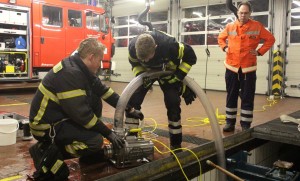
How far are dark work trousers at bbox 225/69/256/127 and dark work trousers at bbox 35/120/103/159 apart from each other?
2.34 m

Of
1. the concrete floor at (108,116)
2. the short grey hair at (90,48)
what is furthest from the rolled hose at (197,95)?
the short grey hair at (90,48)

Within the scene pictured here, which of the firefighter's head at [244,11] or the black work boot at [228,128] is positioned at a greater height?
the firefighter's head at [244,11]

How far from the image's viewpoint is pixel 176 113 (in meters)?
3.47

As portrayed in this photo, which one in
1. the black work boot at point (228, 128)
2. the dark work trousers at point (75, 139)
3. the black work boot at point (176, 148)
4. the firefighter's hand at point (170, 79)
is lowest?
the black work boot at point (176, 148)

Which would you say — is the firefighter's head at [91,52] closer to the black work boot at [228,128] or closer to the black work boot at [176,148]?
the black work boot at [176,148]

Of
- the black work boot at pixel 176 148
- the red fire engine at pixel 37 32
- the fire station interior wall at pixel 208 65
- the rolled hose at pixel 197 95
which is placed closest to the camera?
the rolled hose at pixel 197 95

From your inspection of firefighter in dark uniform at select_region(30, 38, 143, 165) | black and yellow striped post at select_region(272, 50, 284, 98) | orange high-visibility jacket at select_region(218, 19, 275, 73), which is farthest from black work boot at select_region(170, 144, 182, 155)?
black and yellow striped post at select_region(272, 50, 284, 98)

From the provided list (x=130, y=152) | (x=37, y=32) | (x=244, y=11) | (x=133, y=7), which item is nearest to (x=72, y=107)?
(x=130, y=152)

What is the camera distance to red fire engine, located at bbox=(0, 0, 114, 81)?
27.9 ft

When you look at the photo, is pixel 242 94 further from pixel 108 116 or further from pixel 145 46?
pixel 108 116

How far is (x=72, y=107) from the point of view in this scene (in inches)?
100

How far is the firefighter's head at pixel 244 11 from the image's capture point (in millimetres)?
4223

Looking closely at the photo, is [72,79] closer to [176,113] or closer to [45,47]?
[176,113]

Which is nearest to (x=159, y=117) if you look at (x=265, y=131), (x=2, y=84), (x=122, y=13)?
(x=265, y=131)
